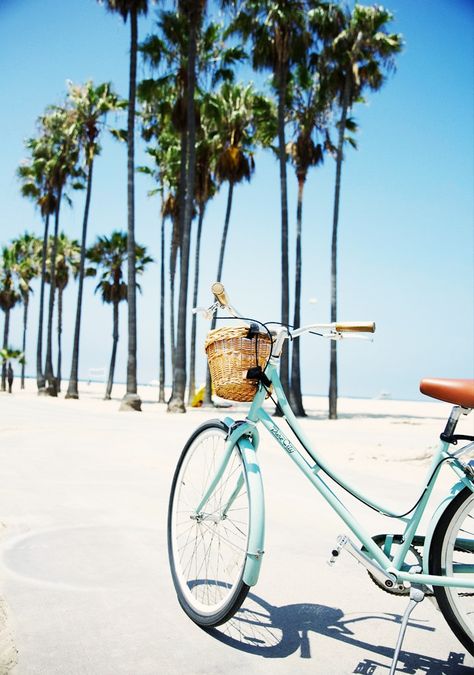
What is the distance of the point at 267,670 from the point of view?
2.21 metres

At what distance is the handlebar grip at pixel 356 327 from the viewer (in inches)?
98.3

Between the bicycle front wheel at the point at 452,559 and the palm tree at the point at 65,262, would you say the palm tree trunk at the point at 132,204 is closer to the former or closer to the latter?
the bicycle front wheel at the point at 452,559

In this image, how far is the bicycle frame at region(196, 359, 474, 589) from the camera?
220 centimetres

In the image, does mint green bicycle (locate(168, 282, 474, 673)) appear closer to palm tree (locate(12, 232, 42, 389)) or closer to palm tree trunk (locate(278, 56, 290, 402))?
palm tree trunk (locate(278, 56, 290, 402))

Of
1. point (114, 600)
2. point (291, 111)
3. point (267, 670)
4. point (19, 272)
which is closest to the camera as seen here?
point (267, 670)

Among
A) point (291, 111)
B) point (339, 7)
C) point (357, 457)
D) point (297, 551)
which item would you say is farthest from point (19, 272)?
point (297, 551)

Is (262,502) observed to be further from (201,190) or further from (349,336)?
(201,190)

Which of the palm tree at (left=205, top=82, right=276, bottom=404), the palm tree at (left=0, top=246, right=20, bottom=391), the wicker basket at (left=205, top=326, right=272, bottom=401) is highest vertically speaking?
the palm tree at (left=205, top=82, right=276, bottom=404)

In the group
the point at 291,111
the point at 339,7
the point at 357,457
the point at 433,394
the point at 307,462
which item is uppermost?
the point at 339,7

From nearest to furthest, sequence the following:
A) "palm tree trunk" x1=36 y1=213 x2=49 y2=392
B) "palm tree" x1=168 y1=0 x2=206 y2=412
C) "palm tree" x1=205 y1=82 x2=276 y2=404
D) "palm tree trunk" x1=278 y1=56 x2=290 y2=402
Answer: "palm tree" x1=168 y1=0 x2=206 y2=412, "palm tree trunk" x1=278 y1=56 x2=290 y2=402, "palm tree" x1=205 y1=82 x2=276 y2=404, "palm tree trunk" x1=36 y1=213 x2=49 y2=392

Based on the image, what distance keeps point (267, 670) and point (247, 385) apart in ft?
3.57

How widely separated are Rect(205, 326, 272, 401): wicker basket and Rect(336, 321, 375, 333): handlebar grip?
0.31m

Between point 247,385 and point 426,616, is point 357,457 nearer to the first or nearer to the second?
point 426,616

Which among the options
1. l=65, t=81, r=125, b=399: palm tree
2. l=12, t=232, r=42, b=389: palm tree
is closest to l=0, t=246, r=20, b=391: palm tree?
l=12, t=232, r=42, b=389: palm tree
